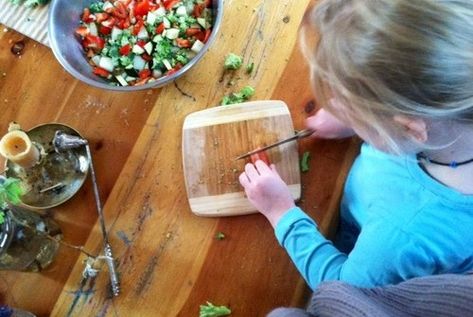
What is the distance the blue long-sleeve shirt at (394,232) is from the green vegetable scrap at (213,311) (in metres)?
0.15

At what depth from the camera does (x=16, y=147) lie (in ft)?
3.14

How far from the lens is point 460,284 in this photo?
2.17 feet

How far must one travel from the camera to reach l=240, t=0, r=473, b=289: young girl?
1.83ft

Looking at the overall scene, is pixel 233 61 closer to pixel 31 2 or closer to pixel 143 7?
pixel 143 7

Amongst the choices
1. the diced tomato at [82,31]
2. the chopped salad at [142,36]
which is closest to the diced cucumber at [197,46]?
the chopped salad at [142,36]

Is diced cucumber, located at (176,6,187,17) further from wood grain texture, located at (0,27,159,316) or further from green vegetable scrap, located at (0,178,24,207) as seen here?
green vegetable scrap, located at (0,178,24,207)

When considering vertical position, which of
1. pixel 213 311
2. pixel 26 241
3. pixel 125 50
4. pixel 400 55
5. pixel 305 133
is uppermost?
pixel 400 55

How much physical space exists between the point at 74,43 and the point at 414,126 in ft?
2.25

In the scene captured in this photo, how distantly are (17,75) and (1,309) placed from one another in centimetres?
45

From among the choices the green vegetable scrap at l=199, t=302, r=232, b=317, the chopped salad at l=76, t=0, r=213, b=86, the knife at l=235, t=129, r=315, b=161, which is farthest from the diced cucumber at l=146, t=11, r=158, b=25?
the green vegetable scrap at l=199, t=302, r=232, b=317

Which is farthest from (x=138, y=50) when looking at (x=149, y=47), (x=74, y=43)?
(x=74, y=43)

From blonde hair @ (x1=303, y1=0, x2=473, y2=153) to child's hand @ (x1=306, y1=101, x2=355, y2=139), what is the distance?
0.32 metres

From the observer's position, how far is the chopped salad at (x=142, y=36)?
1031 millimetres

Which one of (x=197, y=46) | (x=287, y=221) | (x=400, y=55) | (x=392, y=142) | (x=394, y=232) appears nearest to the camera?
(x=400, y=55)
